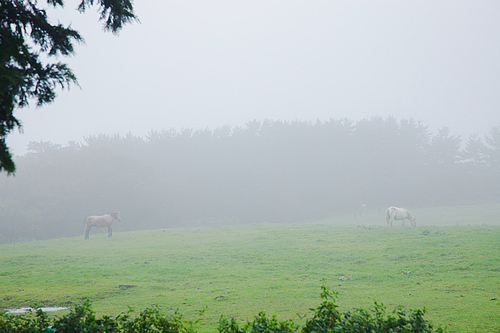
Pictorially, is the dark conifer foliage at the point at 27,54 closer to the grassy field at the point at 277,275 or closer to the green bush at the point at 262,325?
the green bush at the point at 262,325

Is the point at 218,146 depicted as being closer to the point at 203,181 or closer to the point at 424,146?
the point at 203,181

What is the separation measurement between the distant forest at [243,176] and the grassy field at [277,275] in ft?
85.1

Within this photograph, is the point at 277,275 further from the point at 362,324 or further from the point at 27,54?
the point at 27,54

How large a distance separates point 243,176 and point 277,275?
158 feet

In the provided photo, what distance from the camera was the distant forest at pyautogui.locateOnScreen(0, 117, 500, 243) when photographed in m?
45.2

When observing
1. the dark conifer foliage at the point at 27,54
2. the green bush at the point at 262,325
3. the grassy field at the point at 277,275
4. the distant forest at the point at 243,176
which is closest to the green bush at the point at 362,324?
the green bush at the point at 262,325

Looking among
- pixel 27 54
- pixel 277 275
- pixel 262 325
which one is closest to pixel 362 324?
pixel 262 325

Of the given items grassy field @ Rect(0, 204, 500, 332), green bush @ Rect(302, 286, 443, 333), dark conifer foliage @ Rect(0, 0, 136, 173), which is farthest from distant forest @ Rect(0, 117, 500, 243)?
green bush @ Rect(302, 286, 443, 333)

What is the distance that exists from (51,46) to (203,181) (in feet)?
176

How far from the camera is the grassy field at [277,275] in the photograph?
777 centimetres

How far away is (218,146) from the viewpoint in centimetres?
6512

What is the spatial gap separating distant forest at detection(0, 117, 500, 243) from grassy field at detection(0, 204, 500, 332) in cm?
2595

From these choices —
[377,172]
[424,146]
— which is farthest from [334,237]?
[424,146]

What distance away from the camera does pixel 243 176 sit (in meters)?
59.8
